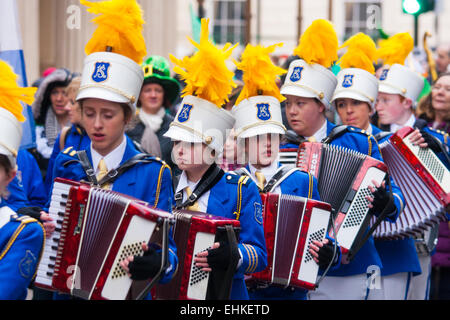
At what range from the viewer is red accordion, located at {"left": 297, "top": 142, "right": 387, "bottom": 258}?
586 centimetres

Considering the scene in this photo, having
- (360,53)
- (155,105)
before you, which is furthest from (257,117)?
(155,105)

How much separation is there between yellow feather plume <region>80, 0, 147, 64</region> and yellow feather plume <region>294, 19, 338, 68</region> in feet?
5.64

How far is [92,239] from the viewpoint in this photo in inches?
167

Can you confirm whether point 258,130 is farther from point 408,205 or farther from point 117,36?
point 408,205

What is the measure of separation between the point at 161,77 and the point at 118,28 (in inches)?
135

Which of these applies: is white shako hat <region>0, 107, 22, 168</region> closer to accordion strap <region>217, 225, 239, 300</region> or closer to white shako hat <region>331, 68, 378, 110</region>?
accordion strap <region>217, 225, 239, 300</region>

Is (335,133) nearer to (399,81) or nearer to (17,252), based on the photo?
(399,81)

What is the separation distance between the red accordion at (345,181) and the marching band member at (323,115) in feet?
1.21

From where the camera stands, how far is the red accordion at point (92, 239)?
418 cm

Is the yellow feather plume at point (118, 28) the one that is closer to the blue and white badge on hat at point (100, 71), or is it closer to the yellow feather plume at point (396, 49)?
the blue and white badge on hat at point (100, 71)

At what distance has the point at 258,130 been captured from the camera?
18.8 ft

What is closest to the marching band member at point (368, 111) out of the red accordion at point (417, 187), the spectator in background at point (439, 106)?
the red accordion at point (417, 187)

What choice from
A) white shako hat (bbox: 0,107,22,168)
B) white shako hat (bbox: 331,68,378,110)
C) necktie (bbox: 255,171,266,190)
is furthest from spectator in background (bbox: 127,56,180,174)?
white shako hat (bbox: 0,107,22,168)
